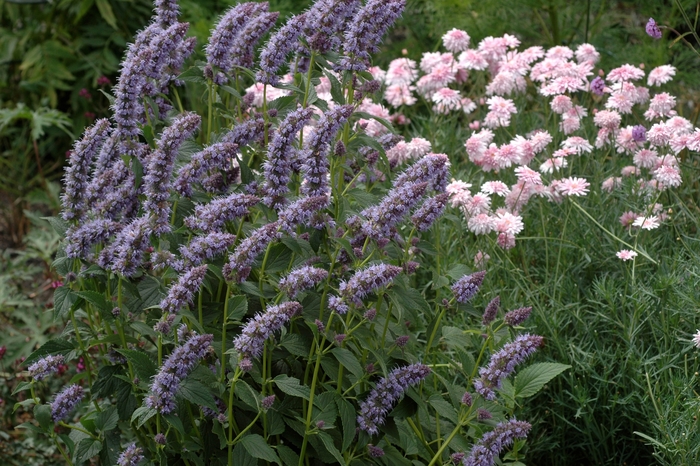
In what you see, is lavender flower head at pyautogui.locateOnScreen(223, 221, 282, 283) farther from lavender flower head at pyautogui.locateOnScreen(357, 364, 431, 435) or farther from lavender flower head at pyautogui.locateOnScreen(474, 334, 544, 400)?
lavender flower head at pyautogui.locateOnScreen(474, 334, 544, 400)

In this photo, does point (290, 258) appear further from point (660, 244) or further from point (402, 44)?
point (402, 44)

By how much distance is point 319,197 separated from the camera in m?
1.99

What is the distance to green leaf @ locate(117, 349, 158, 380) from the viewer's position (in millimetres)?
2133

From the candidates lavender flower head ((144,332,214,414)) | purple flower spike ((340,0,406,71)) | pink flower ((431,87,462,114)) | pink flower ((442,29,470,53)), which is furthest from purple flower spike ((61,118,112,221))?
pink flower ((442,29,470,53))

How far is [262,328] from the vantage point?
1.94 m

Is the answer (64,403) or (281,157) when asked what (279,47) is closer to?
(281,157)

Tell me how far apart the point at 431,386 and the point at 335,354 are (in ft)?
1.78

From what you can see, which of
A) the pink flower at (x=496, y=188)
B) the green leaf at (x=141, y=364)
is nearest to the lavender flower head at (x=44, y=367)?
the green leaf at (x=141, y=364)

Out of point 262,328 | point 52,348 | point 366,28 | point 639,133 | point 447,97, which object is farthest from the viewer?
point 447,97

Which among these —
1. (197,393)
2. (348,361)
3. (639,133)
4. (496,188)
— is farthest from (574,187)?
(197,393)

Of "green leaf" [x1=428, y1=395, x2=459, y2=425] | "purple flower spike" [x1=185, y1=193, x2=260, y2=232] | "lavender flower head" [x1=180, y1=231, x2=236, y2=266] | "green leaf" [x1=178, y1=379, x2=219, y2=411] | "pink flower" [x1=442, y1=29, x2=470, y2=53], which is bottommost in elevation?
"green leaf" [x1=428, y1=395, x2=459, y2=425]

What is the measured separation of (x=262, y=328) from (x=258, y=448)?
33 centimetres

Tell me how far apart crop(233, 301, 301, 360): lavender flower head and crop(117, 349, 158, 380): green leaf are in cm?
30

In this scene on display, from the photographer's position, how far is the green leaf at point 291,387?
2043 millimetres
